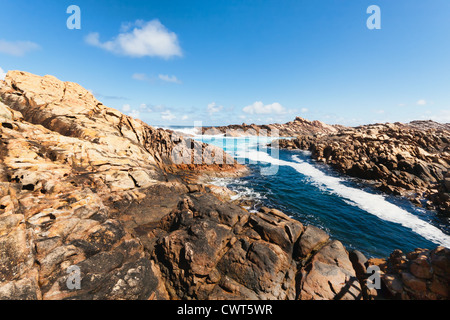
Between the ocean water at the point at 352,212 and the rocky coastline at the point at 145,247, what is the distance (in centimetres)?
633

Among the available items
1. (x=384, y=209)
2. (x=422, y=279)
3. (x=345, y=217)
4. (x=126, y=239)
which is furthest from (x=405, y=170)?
(x=126, y=239)

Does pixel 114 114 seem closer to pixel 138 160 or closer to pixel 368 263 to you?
pixel 138 160

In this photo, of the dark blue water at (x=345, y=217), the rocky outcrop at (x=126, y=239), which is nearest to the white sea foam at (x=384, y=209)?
the dark blue water at (x=345, y=217)

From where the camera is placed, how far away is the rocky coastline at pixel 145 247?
23.6 ft

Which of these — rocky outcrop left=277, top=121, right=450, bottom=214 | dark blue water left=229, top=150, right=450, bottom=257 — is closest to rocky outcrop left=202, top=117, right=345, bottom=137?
rocky outcrop left=277, top=121, right=450, bottom=214

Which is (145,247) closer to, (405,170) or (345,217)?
(345,217)

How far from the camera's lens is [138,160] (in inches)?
734

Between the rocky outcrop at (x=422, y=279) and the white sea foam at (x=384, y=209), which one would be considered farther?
the white sea foam at (x=384, y=209)

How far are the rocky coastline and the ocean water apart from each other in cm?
633

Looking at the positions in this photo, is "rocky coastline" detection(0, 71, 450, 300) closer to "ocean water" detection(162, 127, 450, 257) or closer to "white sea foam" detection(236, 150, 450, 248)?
"ocean water" detection(162, 127, 450, 257)

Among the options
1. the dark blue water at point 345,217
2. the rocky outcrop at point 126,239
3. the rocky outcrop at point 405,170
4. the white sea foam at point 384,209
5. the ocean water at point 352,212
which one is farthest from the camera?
the rocky outcrop at point 405,170

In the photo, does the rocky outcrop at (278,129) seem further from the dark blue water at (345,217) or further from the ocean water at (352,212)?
the dark blue water at (345,217)
